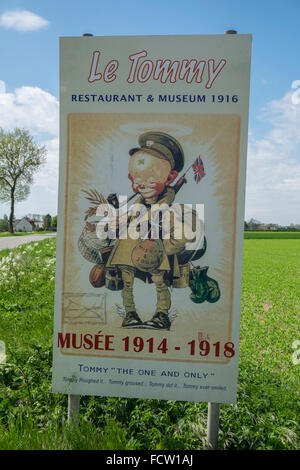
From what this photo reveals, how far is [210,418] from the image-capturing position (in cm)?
300

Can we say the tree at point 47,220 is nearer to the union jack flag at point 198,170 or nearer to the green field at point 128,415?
the green field at point 128,415

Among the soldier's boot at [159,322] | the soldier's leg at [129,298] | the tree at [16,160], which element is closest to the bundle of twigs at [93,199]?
Result: the soldier's leg at [129,298]

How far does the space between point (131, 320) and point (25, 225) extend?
59.8m

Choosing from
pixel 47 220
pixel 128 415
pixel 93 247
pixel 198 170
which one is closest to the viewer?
pixel 198 170

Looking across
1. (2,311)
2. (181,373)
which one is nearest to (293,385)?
(181,373)

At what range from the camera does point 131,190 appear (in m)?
2.98

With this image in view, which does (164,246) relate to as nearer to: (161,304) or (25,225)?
(161,304)

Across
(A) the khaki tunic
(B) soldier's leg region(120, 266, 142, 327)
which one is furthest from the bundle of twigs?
(B) soldier's leg region(120, 266, 142, 327)

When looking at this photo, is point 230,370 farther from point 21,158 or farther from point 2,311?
point 21,158

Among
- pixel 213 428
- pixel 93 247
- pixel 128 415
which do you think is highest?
pixel 93 247

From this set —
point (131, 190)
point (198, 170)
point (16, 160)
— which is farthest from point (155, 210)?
point (16, 160)

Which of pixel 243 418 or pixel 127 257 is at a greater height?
pixel 127 257

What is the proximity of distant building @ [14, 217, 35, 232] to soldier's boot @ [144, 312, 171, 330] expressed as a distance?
57668 mm

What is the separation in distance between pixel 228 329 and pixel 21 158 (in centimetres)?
3572
